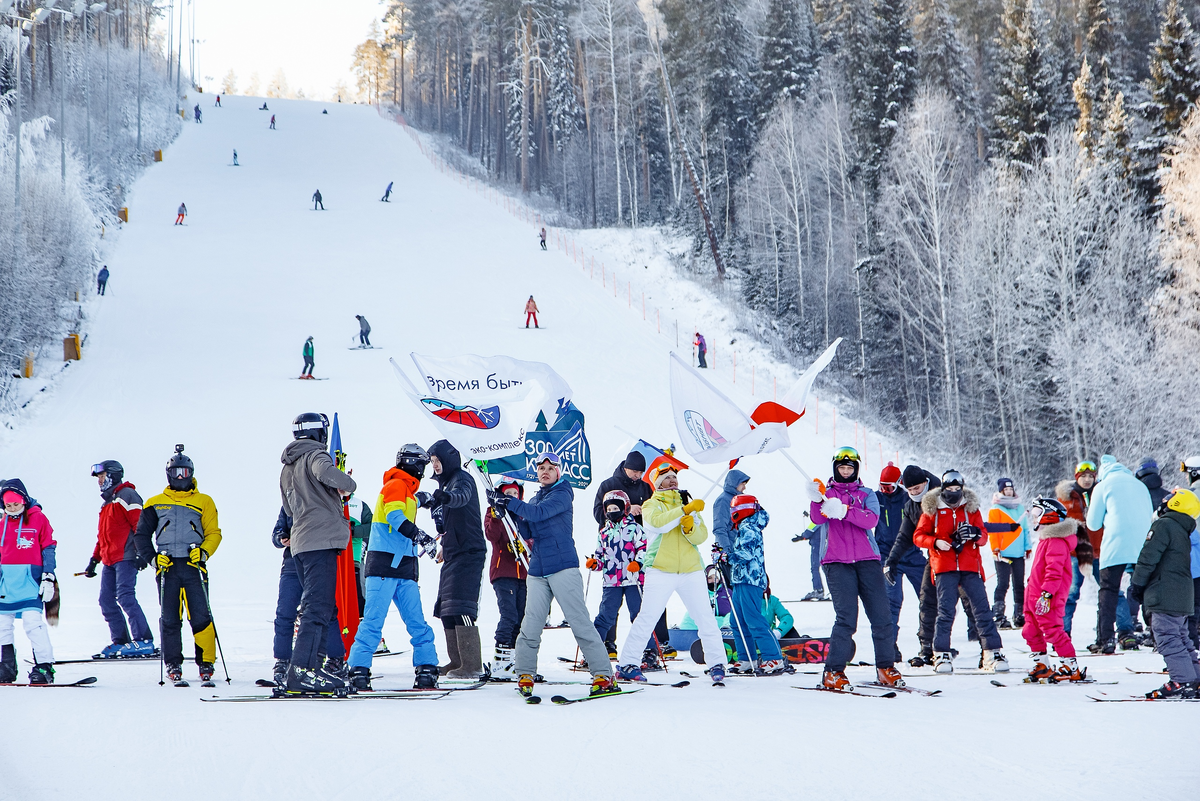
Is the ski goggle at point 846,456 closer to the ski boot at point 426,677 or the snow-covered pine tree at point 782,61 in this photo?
the ski boot at point 426,677

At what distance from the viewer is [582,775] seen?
4.18 meters

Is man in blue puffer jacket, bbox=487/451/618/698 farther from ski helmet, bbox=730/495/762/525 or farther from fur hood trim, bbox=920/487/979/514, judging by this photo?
fur hood trim, bbox=920/487/979/514

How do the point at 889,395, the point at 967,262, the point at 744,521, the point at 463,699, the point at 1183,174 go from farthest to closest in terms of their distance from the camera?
the point at 889,395
the point at 967,262
the point at 1183,174
the point at 744,521
the point at 463,699

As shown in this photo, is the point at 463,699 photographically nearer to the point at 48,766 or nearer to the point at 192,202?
the point at 48,766

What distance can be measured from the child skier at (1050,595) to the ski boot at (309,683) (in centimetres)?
500

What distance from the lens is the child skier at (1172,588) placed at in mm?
6164

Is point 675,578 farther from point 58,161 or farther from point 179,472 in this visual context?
point 58,161

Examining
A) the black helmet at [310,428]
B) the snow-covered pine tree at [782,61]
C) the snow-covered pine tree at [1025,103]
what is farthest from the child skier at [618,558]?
the snow-covered pine tree at [782,61]

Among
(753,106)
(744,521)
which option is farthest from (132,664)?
(753,106)

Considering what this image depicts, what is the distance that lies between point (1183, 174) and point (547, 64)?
140 feet

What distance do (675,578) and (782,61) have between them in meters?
40.1

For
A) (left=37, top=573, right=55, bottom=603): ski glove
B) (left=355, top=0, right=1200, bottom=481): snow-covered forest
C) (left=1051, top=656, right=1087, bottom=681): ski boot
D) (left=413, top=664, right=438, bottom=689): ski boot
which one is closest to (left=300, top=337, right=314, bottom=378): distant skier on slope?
(left=355, top=0, right=1200, bottom=481): snow-covered forest

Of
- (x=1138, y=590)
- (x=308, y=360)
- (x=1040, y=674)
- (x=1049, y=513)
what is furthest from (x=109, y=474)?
(x=308, y=360)

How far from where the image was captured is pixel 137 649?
8.12m
